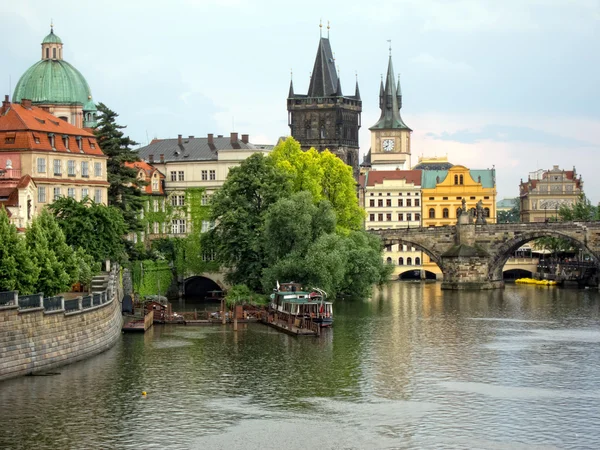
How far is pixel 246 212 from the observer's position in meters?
101

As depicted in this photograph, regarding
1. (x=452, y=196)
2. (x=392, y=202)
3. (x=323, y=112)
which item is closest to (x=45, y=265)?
(x=392, y=202)

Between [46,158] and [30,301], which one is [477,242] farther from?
[30,301]

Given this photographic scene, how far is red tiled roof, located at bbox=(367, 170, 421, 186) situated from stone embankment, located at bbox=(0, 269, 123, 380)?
103886 mm

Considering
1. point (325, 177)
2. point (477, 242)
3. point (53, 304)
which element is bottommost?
point (53, 304)

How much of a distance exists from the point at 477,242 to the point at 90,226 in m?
60.4

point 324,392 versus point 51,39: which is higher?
point 51,39

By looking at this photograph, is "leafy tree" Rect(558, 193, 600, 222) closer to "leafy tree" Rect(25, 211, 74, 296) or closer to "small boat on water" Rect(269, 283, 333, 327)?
"small boat on water" Rect(269, 283, 333, 327)

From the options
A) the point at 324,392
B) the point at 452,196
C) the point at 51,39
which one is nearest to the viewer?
the point at 324,392

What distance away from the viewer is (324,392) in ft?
188

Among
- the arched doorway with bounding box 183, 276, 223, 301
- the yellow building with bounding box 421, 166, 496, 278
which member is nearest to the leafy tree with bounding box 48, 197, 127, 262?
the arched doorway with bounding box 183, 276, 223, 301

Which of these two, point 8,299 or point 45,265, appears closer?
point 8,299

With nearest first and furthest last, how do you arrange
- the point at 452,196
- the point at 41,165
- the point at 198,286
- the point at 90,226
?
1. the point at 90,226
2. the point at 41,165
3. the point at 198,286
4. the point at 452,196

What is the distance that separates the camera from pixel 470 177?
169m

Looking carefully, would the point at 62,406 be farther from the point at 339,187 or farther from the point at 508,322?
the point at 339,187
